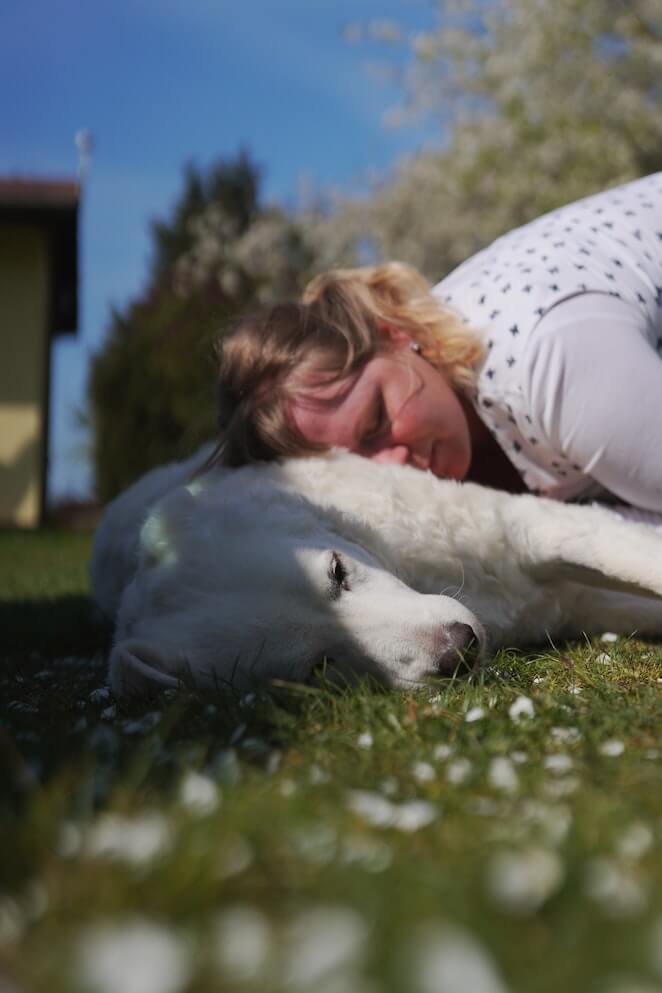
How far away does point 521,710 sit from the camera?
2.34 m

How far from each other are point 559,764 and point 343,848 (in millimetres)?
669

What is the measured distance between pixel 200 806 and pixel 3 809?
0.29 metres

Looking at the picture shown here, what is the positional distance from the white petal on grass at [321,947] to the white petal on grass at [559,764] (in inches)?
34.4

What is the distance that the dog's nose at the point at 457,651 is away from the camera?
2834 mm

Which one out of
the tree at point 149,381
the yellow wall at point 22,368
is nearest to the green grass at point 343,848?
the tree at point 149,381

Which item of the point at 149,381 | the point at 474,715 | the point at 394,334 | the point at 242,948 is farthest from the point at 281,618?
the point at 149,381

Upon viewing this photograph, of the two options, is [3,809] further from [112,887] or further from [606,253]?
[606,253]

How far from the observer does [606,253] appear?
14.1 feet

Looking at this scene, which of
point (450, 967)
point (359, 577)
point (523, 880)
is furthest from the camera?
point (359, 577)

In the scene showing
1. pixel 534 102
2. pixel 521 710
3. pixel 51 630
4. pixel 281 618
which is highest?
pixel 534 102

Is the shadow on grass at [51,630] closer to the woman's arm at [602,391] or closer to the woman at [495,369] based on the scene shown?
the woman at [495,369]

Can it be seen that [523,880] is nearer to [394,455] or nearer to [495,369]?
[394,455]

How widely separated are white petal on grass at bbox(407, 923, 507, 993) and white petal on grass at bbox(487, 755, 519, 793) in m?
0.76

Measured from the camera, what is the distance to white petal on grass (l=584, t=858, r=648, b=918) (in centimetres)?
116
